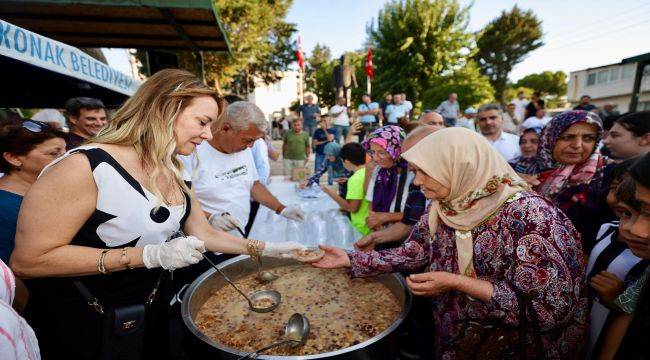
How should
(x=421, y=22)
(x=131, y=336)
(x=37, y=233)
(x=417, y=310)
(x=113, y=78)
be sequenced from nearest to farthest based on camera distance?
(x=37, y=233) < (x=131, y=336) < (x=417, y=310) < (x=113, y=78) < (x=421, y=22)

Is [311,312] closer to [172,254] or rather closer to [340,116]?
[172,254]

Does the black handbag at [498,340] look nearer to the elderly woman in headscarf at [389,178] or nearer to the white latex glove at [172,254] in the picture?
the elderly woman in headscarf at [389,178]

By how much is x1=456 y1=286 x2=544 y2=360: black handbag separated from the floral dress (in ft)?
0.11

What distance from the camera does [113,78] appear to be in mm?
3938

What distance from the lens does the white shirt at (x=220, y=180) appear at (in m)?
2.69

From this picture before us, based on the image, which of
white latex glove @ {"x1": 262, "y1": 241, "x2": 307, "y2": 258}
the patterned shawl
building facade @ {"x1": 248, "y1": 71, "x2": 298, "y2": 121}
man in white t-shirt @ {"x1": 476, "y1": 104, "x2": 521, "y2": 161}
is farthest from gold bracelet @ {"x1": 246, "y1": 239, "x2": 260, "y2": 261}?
building facade @ {"x1": 248, "y1": 71, "x2": 298, "y2": 121}

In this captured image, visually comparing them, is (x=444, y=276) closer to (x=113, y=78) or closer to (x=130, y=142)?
(x=130, y=142)


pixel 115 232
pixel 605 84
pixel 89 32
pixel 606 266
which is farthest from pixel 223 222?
pixel 605 84

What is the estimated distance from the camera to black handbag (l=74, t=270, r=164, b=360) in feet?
4.34

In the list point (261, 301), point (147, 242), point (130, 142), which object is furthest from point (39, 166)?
point (261, 301)

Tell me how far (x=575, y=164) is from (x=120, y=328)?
3.19 m

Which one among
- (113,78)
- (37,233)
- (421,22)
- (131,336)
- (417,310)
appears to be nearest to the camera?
(37,233)

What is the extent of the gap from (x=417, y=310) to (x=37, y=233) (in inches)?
74.4

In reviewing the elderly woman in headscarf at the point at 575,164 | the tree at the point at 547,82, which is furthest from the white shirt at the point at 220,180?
the tree at the point at 547,82
